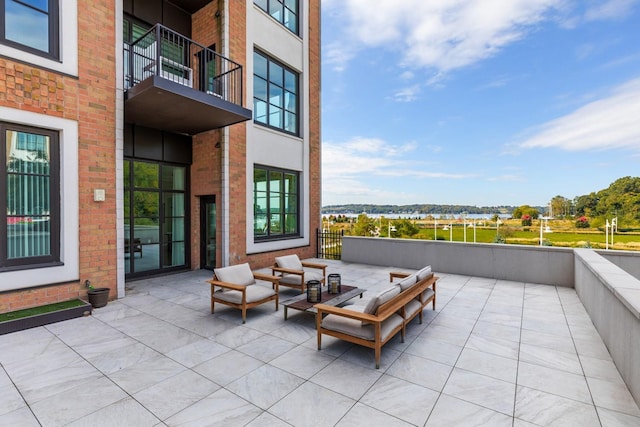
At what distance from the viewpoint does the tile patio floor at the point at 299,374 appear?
238 centimetres

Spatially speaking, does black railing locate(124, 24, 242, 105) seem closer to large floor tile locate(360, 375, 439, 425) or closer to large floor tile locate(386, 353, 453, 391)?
large floor tile locate(386, 353, 453, 391)

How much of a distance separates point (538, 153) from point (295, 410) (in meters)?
51.3

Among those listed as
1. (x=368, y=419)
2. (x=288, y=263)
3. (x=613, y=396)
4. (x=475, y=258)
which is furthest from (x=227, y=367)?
(x=475, y=258)

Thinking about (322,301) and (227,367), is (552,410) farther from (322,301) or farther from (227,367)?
(227,367)

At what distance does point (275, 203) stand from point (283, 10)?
21.8ft

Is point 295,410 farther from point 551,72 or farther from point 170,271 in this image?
point 551,72

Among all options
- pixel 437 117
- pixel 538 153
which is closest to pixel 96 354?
pixel 437 117

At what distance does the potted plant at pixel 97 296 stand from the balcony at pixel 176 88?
3.69 m

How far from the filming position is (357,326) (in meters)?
3.40

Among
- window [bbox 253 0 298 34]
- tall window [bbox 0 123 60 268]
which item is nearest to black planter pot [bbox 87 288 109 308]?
tall window [bbox 0 123 60 268]

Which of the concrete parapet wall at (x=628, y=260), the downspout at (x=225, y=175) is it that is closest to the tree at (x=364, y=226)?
the downspout at (x=225, y=175)

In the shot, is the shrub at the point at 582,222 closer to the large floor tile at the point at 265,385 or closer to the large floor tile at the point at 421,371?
the large floor tile at the point at 421,371

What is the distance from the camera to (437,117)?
3056 cm

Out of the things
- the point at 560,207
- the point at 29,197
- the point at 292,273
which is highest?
the point at 560,207
